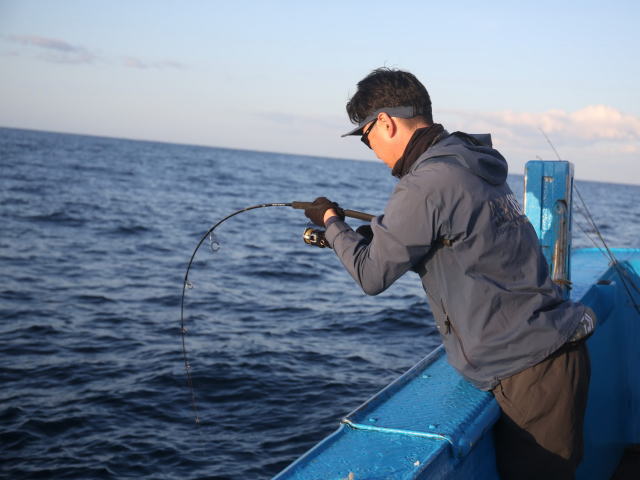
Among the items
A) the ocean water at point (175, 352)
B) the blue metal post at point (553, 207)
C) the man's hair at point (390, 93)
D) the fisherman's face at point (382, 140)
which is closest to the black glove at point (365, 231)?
the fisherman's face at point (382, 140)

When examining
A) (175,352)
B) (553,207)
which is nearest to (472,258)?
(553,207)

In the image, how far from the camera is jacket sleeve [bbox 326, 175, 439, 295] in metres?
1.94

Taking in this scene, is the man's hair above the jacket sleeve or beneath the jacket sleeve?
above

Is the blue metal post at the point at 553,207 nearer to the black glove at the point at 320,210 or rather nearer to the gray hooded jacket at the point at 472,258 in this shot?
the gray hooded jacket at the point at 472,258

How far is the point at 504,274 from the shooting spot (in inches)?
79.7

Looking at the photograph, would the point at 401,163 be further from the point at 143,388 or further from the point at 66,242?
the point at 66,242

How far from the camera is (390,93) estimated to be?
2.18 meters

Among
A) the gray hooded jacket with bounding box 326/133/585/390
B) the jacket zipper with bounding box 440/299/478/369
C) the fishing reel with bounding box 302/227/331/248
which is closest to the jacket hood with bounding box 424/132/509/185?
the gray hooded jacket with bounding box 326/133/585/390

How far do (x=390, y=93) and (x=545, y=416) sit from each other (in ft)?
3.80

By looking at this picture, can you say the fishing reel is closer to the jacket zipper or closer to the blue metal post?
the jacket zipper

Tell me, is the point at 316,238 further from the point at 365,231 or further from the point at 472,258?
the point at 472,258

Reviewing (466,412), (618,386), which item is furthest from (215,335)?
(466,412)

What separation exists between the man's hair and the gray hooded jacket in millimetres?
165

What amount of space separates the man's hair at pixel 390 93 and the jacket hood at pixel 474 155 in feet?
0.49
